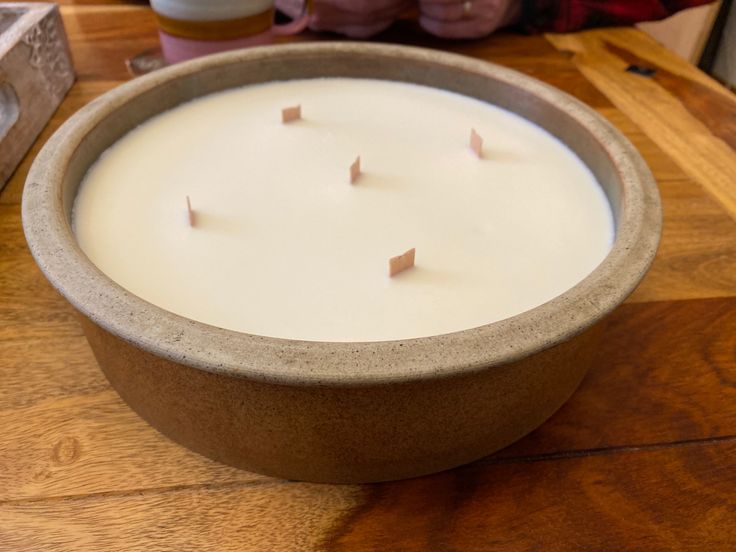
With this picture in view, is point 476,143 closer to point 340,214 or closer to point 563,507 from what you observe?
point 340,214

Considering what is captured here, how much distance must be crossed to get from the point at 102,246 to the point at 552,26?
1.06 metres

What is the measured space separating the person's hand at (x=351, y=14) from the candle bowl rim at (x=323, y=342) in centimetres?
73

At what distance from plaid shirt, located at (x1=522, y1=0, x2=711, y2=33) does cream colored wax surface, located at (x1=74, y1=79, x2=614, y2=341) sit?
576mm

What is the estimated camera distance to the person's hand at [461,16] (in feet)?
3.98

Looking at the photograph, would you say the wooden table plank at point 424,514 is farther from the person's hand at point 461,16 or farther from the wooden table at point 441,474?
the person's hand at point 461,16

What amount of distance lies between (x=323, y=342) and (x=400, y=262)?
16cm

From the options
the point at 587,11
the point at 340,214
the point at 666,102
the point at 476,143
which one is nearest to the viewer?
the point at 340,214

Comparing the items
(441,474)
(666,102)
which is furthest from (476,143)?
(666,102)

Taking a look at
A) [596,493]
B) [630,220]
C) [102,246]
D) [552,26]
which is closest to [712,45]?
[552,26]

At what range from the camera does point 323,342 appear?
44 cm

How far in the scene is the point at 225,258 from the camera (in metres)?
0.60

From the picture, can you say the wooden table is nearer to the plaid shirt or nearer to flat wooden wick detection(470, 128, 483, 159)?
flat wooden wick detection(470, 128, 483, 159)

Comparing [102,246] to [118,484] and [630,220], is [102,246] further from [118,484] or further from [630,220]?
[630,220]

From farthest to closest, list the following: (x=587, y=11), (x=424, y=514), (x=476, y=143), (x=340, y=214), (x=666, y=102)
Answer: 1. (x=587, y=11)
2. (x=666, y=102)
3. (x=476, y=143)
4. (x=340, y=214)
5. (x=424, y=514)
